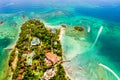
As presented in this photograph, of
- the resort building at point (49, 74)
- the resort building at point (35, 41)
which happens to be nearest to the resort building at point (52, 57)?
the resort building at point (49, 74)

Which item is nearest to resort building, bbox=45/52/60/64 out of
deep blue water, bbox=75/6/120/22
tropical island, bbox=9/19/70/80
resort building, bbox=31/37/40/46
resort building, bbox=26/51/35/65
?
tropical island, bbox=9/19/70/80

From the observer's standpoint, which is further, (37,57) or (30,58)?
(37,57)

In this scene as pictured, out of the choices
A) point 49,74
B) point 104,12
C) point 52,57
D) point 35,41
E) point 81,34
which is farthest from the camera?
point 104,12

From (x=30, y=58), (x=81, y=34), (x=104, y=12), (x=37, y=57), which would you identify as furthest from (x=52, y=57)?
(x=104, y=12)

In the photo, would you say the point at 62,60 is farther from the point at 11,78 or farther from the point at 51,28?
the point at 51,28

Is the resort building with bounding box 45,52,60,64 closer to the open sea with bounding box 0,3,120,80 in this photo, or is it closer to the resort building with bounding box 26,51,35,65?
the open sea with bounding box 0,3,120,80

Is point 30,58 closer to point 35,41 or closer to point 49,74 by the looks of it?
point 49,74
